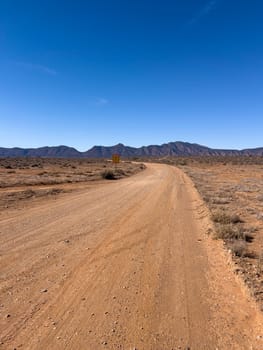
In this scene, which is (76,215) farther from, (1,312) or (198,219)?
(1,312)

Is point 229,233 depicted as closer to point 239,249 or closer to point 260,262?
point 239,249

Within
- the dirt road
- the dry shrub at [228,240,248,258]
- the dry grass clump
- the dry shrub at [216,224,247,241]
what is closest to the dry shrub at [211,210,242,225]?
the dirt road

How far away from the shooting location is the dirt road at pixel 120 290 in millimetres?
4047

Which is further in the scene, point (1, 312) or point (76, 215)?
point (76, 215)

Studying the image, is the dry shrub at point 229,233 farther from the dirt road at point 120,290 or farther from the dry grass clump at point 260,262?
the dry grass clump at point 260,262

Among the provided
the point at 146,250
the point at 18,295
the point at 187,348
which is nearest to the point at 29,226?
the point at 146,250

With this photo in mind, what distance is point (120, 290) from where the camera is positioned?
5.44m

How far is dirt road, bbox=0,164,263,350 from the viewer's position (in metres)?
4.05

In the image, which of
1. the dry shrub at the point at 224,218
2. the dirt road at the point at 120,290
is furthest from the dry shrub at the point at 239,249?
the dry shrub at the point at 224,218

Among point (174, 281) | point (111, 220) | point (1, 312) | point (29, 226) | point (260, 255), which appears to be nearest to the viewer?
point (1, 312)

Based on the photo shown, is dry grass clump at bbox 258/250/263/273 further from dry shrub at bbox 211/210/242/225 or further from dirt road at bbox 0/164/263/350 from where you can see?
dry shrub at bbox 211/210/242/225

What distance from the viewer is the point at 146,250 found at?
25.2ft

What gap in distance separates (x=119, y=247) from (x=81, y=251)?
1.02 meters

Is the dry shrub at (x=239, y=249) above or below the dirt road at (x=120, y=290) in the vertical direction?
above
